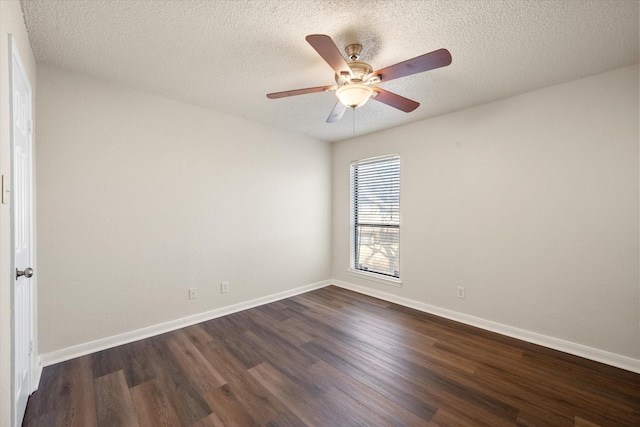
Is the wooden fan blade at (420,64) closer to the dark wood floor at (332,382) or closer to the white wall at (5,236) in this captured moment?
the white wall at (5,236)

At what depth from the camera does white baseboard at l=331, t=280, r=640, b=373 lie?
2.21 metres

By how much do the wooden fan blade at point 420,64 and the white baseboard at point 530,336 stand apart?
8.84 feet

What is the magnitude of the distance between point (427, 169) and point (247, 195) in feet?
7.68

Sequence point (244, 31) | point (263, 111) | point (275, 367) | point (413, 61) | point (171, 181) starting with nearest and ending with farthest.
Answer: point (413, 61) < point (244, 31) < point (275, 367) < point (171, 181) < point (263, 111)

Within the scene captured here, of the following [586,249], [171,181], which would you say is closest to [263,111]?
Result: [171,181]

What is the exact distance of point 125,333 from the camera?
2.57m

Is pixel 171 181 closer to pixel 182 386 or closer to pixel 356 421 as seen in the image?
pixel 182 386

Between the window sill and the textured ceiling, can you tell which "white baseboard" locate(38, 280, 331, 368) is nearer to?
the window sill

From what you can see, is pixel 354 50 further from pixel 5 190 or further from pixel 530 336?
pixel 530 336

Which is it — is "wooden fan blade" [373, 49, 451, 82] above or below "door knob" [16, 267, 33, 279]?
above

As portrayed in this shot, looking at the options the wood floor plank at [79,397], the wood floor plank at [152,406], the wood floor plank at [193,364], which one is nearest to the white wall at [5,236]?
the wood floor plank at [79,397]

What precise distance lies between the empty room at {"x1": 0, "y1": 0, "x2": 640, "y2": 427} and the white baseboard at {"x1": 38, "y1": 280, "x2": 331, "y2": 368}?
19 millimetres

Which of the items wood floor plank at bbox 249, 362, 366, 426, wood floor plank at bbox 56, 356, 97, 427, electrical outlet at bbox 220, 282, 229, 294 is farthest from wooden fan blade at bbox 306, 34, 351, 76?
electrical outlet at bbox 220, 282, 229, 294

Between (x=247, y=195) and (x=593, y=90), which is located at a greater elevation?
(x=593, y=90)
